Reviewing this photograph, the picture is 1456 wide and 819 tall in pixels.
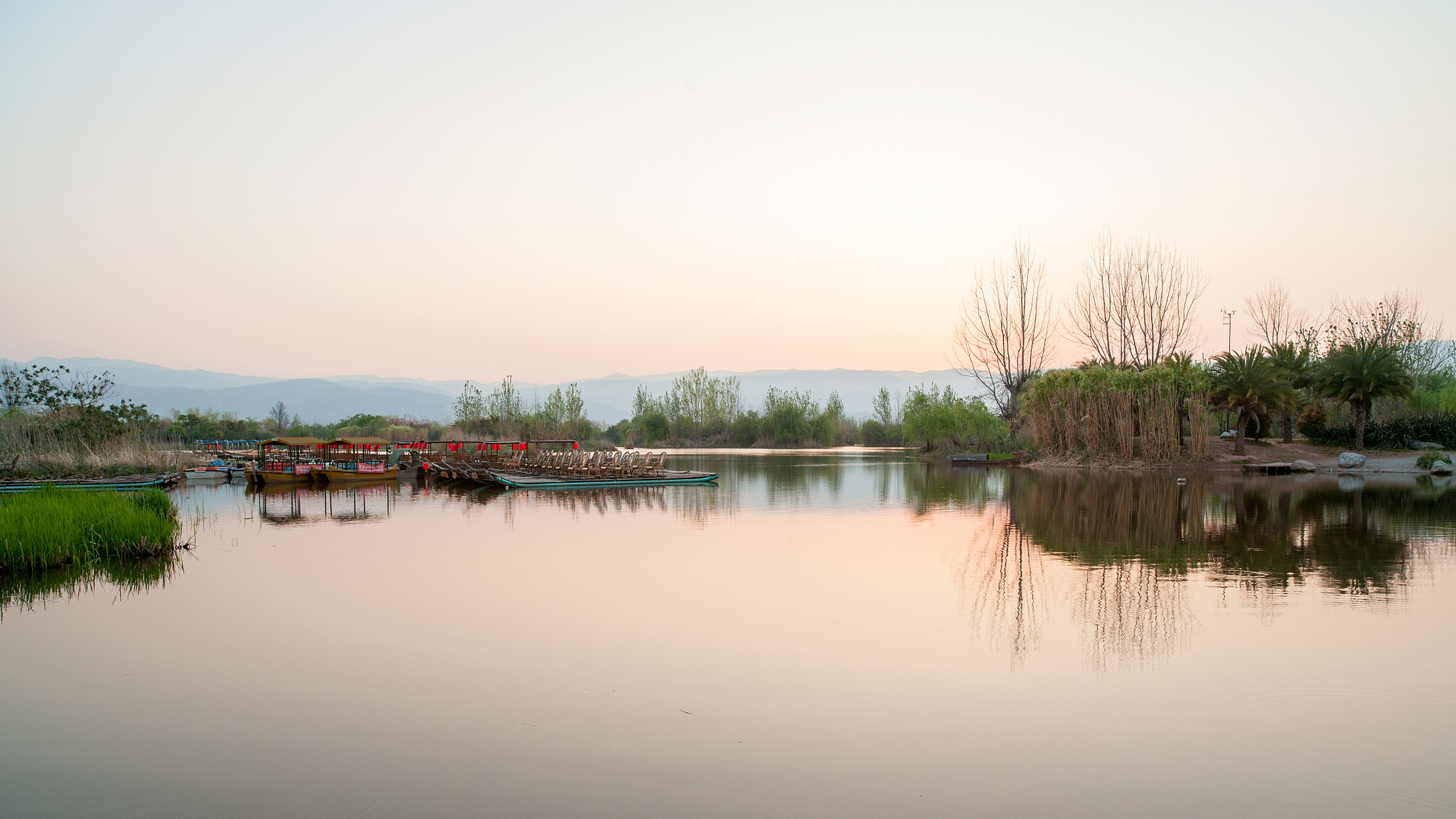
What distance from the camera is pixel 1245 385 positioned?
2589cm

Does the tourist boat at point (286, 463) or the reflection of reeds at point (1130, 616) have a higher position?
the tourist boat at point (286, 463)

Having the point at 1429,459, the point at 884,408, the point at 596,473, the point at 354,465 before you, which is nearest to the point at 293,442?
the point at 354,465

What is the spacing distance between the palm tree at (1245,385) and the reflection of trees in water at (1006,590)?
18.4 meters

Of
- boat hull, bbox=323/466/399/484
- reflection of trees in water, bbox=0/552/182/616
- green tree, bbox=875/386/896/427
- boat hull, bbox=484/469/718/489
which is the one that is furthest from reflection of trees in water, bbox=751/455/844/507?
green tree, bbox=875/386/896/427

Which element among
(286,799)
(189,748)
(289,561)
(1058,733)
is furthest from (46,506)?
(1058,733)

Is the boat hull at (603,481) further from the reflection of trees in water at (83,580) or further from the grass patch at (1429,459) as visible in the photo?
the grass patch at (1429,459)

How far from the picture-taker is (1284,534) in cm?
1151

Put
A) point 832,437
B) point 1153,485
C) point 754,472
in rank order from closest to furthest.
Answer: point 1153,485 < point 754,472 < point 832,437

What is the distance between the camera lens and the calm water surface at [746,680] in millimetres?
3814

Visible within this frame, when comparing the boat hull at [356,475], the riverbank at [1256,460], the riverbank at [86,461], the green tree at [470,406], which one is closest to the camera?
the riverbank at [86,461]

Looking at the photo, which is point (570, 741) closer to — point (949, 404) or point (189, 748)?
point (189, 748)

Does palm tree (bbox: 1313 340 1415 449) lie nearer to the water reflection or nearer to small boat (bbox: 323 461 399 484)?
the water reflection

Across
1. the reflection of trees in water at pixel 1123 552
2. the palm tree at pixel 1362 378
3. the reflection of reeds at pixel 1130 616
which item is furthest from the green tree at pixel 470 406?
the reflection of reeds at pixel 1130 616

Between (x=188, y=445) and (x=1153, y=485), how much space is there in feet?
136
